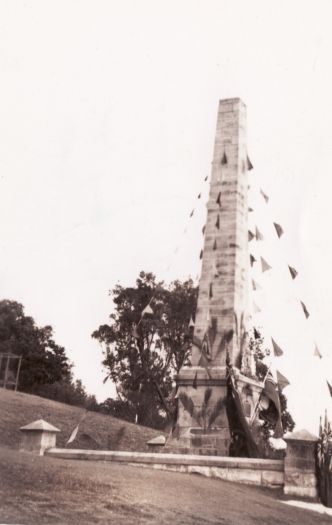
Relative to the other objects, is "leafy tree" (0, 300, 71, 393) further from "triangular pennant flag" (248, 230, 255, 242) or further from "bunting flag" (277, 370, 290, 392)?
"bunting flag" (277, 370, 290, 392)

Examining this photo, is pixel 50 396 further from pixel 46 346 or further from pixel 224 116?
pixel 224 116

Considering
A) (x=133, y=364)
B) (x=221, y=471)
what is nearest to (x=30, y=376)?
(x=133, y=364)

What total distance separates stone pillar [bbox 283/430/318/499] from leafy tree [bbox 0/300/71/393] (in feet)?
106

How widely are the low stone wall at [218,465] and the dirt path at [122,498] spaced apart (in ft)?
1.19

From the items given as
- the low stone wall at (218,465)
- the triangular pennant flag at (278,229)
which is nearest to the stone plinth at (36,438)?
the low stone wall at (218,465)

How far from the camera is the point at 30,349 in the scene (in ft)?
137

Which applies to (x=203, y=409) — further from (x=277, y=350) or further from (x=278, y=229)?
(x=278, y=229)

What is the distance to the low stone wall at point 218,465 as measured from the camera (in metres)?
11.4

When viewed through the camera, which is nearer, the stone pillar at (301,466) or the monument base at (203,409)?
the stone pillar at (301,466)

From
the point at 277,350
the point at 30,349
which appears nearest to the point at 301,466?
the point at 277,350

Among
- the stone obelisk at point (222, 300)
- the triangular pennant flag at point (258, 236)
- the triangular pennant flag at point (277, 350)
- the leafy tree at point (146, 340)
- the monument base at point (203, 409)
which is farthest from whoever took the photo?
the leafy tree at point (146, 340)

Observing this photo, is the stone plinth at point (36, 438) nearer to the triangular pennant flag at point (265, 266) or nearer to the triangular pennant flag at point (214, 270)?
the triangular pennant flag at point (214, 270)

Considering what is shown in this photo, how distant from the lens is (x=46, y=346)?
43312mm

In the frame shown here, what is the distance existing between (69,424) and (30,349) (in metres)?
20.4
